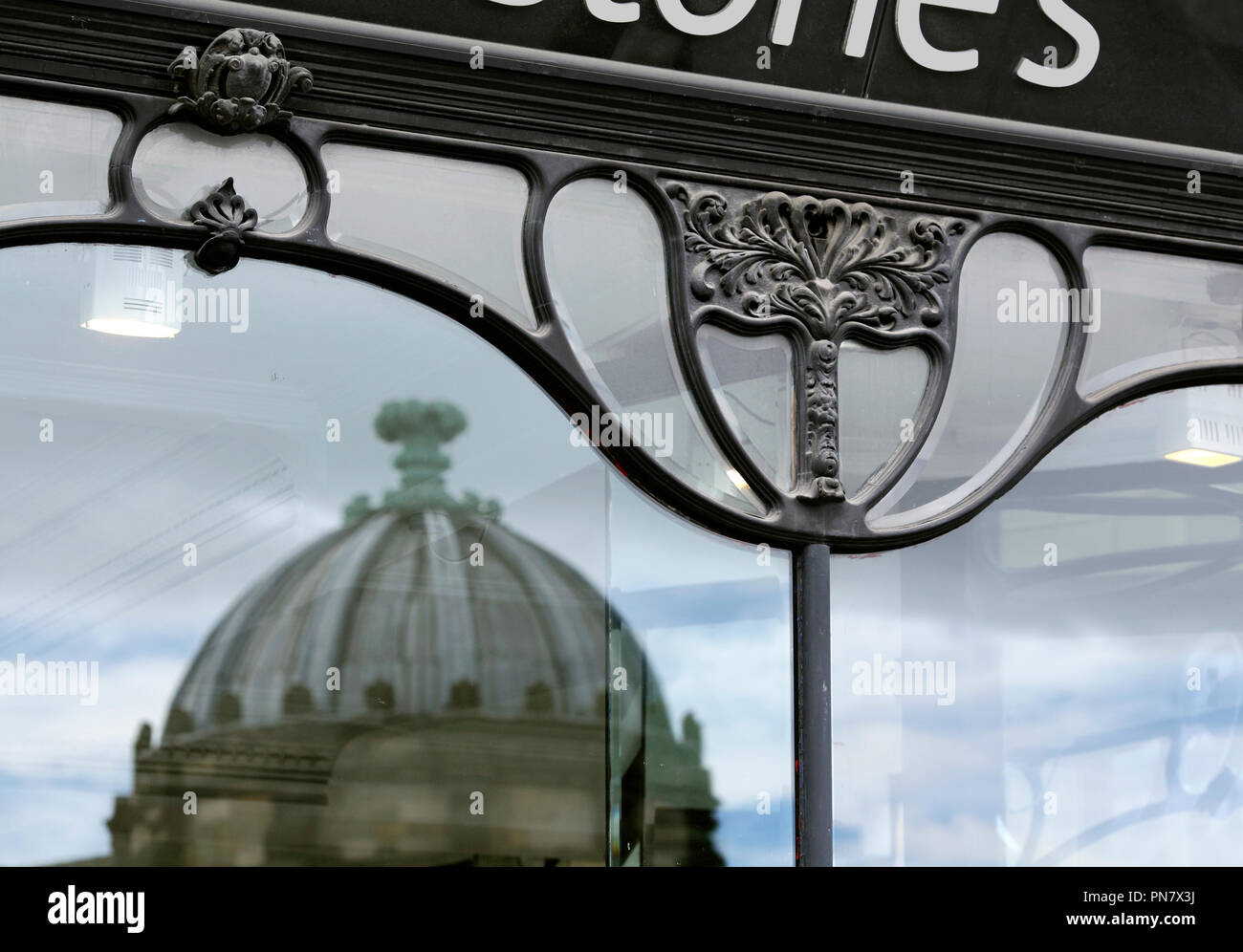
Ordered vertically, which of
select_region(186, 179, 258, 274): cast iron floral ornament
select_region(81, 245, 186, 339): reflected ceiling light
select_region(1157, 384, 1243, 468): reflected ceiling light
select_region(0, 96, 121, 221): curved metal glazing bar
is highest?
select_region(0, 96, 121, 221): curved metal glazing bar

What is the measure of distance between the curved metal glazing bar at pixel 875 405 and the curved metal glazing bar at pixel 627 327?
1.05 ft

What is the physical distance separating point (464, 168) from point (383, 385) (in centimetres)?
64

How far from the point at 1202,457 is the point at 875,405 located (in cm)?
116

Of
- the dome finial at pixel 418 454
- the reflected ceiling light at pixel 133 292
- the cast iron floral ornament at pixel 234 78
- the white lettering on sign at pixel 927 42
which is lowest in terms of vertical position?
the dome finial at pixel 418 454

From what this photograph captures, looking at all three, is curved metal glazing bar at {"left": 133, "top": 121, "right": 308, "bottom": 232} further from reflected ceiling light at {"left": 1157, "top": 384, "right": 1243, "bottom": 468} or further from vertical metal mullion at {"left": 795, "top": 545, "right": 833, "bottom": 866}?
reflected ceiling light at {"left": 1157, "top": 384, "right": 1243, "bottom": 468}

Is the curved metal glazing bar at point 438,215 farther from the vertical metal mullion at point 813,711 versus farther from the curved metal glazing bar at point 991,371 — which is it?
the curved metal glazing bar at point 991,371

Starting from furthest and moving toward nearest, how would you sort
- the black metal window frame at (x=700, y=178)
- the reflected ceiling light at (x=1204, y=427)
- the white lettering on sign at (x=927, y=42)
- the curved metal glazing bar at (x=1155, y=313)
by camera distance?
the reflected ceiling light at (x=1204, y=427) < the curved metal glazing bar at (x=1155, y=313) < the white lettering on sign at (x=927, y=42) < the black metal window frame at (x=700, y=178)

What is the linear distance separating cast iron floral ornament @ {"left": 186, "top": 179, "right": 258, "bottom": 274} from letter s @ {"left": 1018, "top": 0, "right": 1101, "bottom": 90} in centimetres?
229

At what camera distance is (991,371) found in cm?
511

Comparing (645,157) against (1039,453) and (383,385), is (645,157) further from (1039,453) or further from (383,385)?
(1039,453)

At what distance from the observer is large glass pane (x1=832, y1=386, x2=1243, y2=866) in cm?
493

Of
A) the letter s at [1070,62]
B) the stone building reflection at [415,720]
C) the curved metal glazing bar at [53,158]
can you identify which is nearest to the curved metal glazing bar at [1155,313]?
the letter s at [1070,62]

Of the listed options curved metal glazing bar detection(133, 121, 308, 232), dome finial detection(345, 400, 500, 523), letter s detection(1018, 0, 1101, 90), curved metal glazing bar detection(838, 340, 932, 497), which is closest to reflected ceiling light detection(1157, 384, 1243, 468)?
curved metal glazing bar detection(838, 340, 932, 497)

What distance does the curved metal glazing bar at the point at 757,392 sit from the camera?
484 cm
